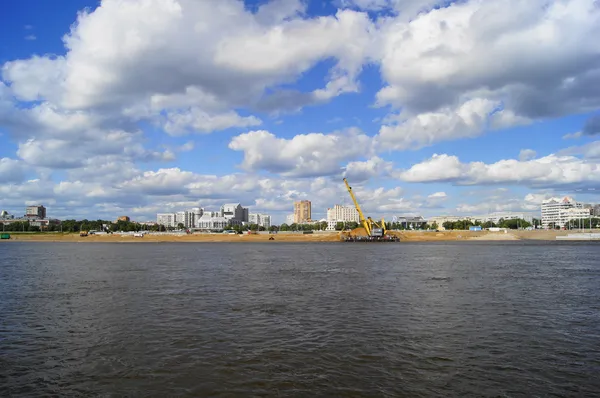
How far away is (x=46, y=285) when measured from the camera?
40.3 m

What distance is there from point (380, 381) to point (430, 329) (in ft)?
27.0

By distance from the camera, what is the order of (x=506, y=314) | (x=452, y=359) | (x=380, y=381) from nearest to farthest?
(x=380, y=381)
(x=452, y=359)
(x=506, y=314)

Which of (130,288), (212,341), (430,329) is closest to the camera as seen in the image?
(212,341)

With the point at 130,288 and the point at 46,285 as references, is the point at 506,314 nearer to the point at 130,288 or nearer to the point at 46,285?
the point at 130,288

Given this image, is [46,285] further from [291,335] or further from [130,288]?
[291,335]

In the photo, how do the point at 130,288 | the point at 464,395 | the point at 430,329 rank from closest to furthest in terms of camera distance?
the point at 464,395 → the point at 430,329 → the point at 130,288

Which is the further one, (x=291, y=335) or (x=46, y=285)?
(x=46, y=285)

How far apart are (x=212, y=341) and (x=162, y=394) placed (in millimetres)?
6201

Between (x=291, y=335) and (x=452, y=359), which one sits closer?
(x=452, y=359)

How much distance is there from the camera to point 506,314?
25344mm

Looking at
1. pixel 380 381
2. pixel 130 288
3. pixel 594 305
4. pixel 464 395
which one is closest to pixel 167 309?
pixel 130 288

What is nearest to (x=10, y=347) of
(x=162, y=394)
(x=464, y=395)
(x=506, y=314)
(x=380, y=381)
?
(x=162, y=394)

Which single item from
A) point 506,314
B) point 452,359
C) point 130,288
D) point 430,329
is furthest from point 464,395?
point 130,288

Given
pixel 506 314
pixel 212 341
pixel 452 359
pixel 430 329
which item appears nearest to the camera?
pixel 452 359
